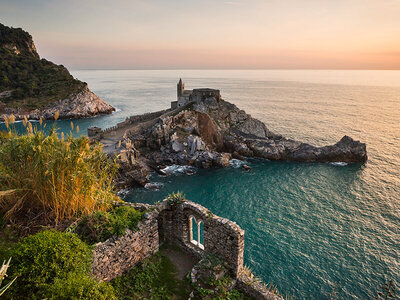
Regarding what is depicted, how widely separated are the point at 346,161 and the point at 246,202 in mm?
25230

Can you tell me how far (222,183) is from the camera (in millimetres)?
35188

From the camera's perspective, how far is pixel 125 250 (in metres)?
10.5

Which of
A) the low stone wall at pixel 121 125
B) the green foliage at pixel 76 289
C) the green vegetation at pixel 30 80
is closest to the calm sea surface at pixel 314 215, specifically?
the green foliage at pixel 76 289

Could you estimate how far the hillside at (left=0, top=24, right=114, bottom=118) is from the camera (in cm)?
7200

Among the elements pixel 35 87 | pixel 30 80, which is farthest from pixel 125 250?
pixel 30 80

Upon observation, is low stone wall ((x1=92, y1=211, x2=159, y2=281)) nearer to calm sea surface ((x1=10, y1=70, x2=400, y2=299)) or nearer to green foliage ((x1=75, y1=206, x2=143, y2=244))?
green foliage ((x1=75, y1=206, x2=143, y2=244))

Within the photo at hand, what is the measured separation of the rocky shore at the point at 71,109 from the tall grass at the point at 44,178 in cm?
7178

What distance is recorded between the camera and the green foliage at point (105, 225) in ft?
31.6

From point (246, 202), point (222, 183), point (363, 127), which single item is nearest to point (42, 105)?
point (222, 183)

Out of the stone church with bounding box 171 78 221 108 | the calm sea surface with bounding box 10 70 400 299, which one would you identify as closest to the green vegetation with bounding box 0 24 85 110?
the stone church with bounding box 171 78 221 108

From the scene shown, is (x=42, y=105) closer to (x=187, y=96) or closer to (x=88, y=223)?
(x=187, y=96)

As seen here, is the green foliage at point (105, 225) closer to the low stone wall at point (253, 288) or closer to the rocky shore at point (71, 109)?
the low stone wall at point (253, 288)

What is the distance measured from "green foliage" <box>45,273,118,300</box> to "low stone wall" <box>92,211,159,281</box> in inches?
76.6

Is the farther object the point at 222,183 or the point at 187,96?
the point at 187,96
